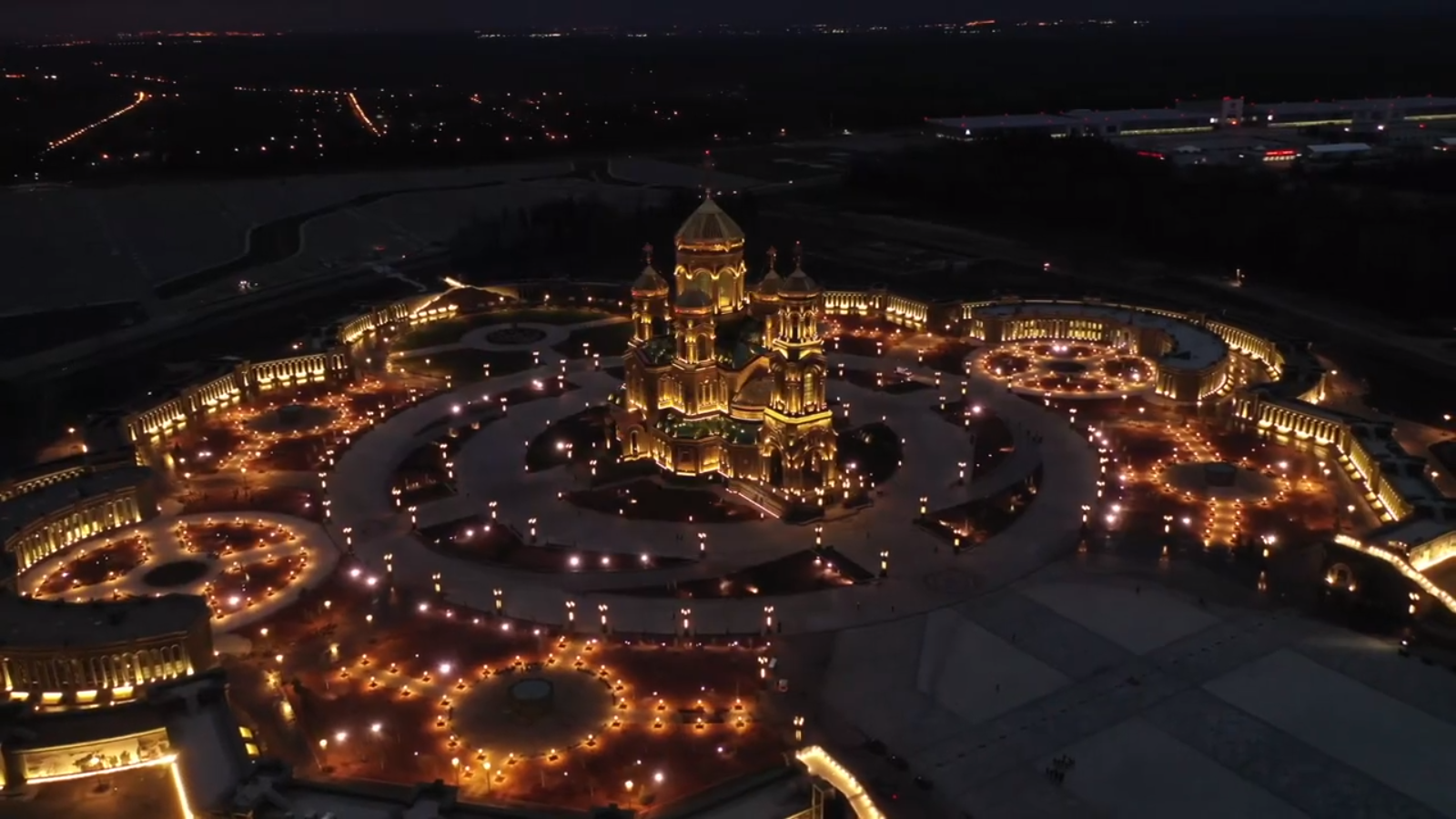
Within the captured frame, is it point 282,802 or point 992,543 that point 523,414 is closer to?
point 992,543

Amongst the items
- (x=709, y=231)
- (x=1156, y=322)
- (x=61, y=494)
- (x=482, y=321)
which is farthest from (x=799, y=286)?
(x=482, y=321)

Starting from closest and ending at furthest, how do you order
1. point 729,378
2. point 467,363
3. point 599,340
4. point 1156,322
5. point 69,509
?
point 69,509, point 729,378, point 467,363, point 1156,322, point 599,340

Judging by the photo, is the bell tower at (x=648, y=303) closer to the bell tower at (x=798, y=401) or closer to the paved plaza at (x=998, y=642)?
the bell tower at (x=798, y=401)

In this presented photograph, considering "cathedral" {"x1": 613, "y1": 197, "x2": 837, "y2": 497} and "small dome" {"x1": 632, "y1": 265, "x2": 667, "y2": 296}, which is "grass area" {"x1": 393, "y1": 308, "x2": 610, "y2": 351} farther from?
"cathedral" {"x1": 613, "y1": 197, "x2": 837, "y2": 497}

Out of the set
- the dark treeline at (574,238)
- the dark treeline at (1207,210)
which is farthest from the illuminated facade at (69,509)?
the dark treeline at (1207,210)

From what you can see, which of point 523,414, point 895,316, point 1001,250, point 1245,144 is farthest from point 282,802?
point 1245,144

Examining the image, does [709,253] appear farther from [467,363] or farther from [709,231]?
[467,363]
